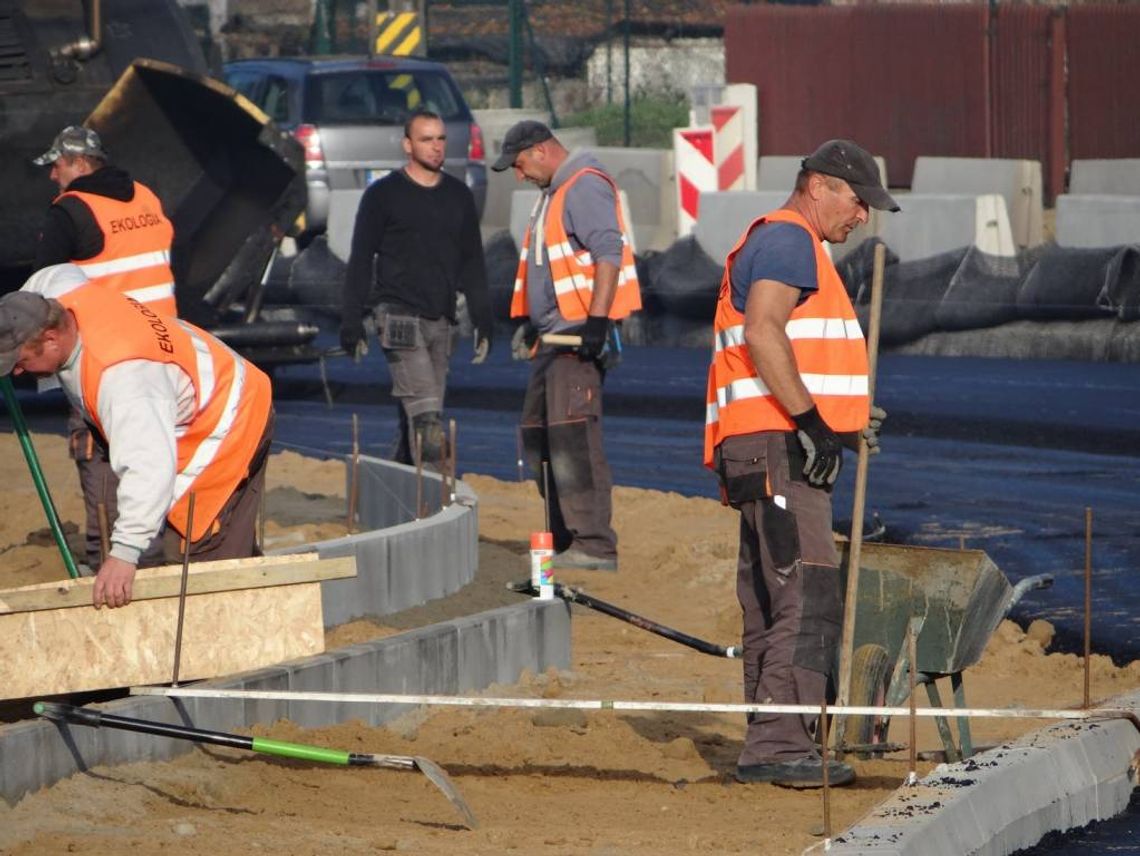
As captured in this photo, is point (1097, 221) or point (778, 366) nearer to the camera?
point (778, 366)

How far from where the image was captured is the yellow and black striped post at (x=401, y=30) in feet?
105

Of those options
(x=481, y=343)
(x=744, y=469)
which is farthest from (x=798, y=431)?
(x=481, y=343)

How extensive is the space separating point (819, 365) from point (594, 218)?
3.52 meters

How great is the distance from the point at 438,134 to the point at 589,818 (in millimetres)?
5707

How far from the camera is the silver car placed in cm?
2406

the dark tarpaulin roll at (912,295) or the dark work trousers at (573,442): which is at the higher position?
the dark work trousers at (573,442)

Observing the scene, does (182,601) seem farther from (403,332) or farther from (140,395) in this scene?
(403,332)

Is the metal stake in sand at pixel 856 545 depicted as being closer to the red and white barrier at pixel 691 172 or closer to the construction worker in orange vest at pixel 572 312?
the construction worker in orange vest at pixel 572 312

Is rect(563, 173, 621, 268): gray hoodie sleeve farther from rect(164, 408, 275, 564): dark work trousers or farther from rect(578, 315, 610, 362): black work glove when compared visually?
rect(164, 408, 275, 564): dark work trousers

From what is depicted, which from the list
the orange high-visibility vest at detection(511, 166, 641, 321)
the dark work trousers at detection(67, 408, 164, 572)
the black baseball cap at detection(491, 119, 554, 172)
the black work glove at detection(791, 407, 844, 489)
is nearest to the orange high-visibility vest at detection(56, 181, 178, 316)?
the dark work trousers at detection(67, 408, 164, 572)

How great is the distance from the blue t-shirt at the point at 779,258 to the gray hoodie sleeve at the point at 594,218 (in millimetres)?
3394

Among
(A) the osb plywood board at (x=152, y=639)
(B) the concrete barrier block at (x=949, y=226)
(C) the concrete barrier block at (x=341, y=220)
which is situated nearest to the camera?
(A) the osb plywood board at (x=152, y=639)

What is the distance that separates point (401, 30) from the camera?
32344 mm

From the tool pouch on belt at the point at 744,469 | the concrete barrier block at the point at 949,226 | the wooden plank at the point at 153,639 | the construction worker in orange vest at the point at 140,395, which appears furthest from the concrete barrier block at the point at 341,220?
the tool pouch on belt at the point at 744,469
